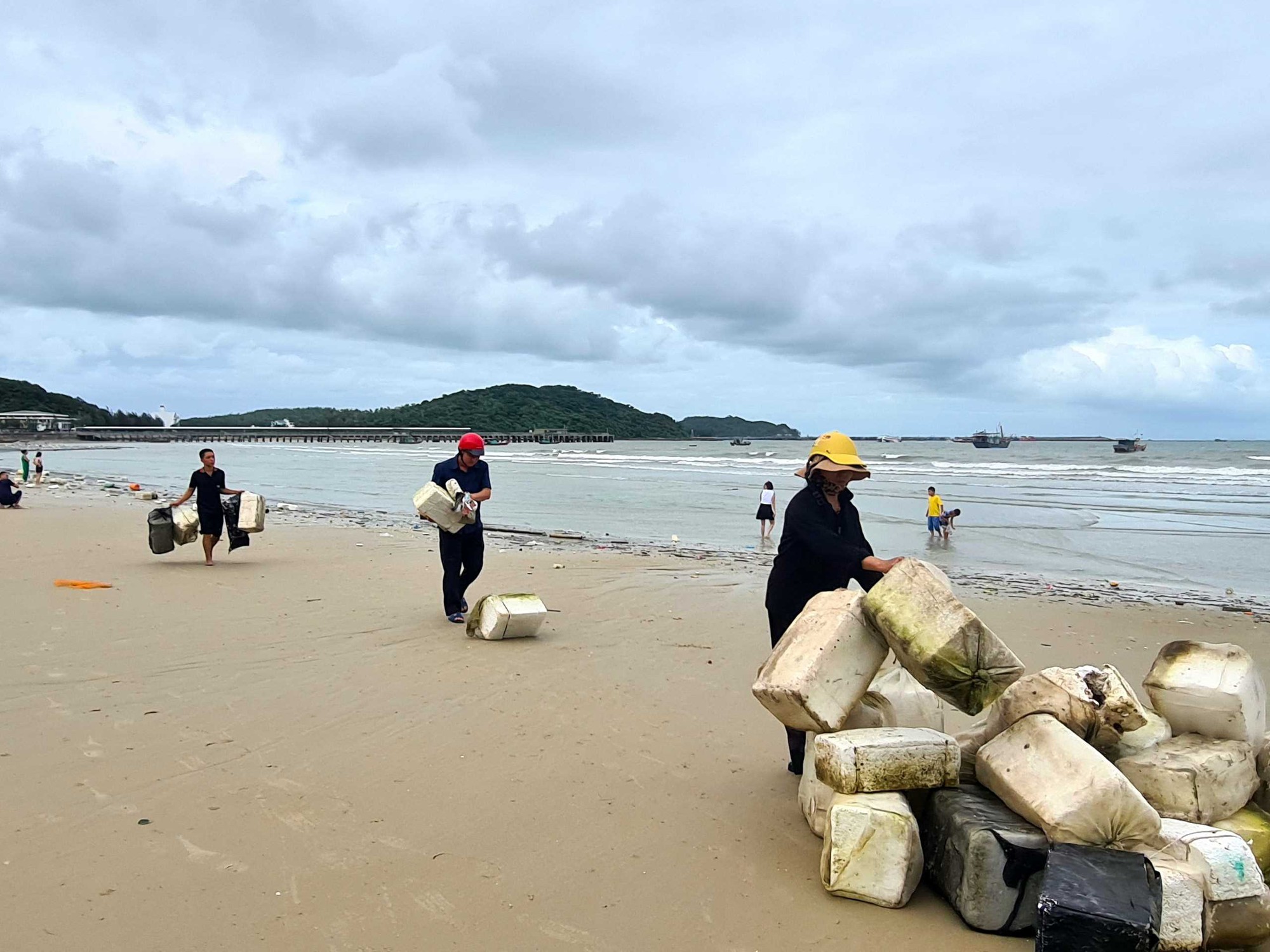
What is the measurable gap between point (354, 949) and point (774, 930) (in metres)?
1.53

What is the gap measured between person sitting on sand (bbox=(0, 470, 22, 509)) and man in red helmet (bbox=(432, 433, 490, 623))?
655 inches

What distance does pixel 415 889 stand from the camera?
3764 mm

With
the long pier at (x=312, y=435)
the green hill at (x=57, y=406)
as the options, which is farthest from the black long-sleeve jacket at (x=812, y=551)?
the green hill at (x=57, y=406)

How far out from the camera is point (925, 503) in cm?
2959

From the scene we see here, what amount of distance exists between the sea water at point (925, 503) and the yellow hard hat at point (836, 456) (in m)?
10.9

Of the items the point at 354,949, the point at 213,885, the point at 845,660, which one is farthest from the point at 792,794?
the point at 213,885

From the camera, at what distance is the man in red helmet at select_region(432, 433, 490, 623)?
8.94 metres

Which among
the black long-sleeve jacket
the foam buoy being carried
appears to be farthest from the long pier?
the black long-sleeve jacket

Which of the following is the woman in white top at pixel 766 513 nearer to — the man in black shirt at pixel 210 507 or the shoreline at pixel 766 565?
the shoreline at pixel 766 565

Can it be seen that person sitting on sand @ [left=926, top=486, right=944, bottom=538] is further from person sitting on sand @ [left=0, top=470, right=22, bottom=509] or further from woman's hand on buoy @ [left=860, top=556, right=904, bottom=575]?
person sitting on sand @ [left=0, top=470, right=22, bottom=509]

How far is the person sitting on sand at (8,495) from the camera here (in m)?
21.0

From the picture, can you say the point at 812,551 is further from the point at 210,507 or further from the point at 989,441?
the point at 989,441

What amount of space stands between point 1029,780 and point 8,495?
2338cm

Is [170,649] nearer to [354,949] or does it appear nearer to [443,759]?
[443,759]
